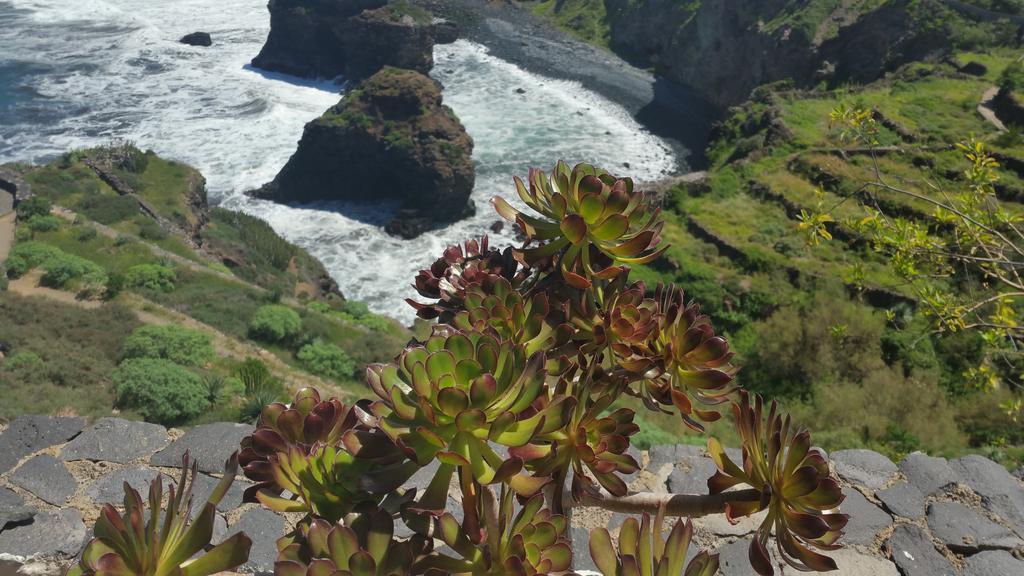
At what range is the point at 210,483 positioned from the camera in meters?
3.27

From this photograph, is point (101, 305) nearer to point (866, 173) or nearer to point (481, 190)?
point (481, 190)

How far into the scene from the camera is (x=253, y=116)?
36.8 meters

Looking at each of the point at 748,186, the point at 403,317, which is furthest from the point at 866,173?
the point at 403,317

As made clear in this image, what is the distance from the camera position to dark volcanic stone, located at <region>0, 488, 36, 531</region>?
2.91 meters

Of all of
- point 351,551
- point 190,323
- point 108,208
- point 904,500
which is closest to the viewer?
point 351,551

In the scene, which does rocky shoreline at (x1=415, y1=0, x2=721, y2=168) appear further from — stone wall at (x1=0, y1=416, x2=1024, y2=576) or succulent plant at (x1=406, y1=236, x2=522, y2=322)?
succulent plant at (x1=406, y1=236, x2=522, y2=322)

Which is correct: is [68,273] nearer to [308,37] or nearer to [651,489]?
[651,489]

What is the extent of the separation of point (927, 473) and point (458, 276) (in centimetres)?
324

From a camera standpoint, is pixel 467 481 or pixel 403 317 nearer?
pixel 467 481

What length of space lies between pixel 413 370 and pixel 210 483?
2.59 metres

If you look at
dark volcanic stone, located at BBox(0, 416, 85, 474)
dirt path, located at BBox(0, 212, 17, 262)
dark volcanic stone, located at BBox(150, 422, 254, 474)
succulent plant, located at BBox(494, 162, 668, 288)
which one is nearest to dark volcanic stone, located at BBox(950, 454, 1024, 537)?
succulent plant, located at BBox(494, 162, 668, 288)

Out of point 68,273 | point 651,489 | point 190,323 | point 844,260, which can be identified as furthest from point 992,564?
point 68,273

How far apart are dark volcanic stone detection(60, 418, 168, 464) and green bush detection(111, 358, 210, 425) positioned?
3.96 meters

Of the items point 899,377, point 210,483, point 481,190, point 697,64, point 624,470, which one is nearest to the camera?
point 624,470
